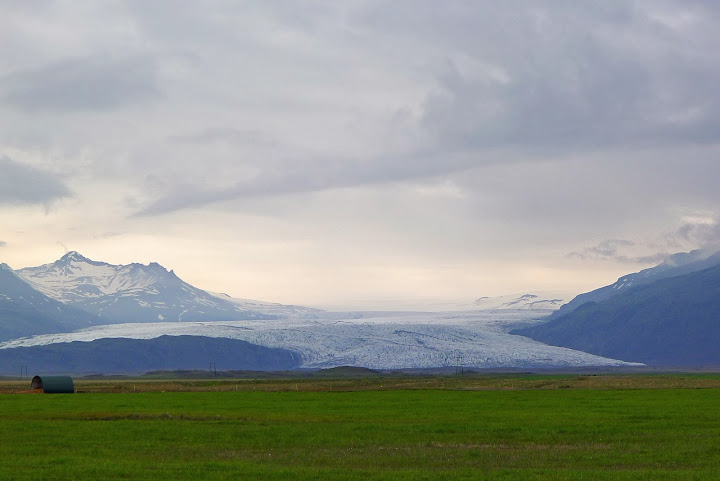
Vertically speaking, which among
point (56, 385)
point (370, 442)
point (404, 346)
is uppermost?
point (404, 346)

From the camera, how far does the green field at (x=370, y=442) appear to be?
25844 millimetres

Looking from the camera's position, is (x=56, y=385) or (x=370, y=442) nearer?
(x=370, y=442)

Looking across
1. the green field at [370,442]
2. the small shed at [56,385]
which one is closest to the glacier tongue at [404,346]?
the small shed at [56,385]

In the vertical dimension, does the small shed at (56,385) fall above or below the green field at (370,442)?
above

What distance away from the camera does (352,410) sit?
5156cm

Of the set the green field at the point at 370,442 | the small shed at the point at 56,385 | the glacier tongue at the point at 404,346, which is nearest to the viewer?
the green field at the point at 370,442

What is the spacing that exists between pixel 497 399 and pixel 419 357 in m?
118

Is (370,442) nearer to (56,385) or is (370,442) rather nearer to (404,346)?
(56,385)

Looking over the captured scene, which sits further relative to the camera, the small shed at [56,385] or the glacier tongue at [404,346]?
the glacier tongue at [404,346]

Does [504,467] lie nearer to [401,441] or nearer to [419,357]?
[401,441]

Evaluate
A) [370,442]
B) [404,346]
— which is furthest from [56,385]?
[404,346]

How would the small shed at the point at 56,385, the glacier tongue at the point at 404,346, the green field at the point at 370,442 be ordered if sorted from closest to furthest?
1. the green field at the point at 370,442
2. the small shed at the point at 56,385
3. the glacier tongue at the point at 404,346

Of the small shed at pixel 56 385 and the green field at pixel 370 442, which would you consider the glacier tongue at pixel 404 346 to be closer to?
the small shed at pixel 56 385

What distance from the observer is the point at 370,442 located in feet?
110
